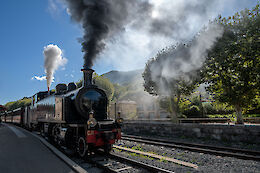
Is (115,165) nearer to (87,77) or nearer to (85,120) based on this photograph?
(85,120)

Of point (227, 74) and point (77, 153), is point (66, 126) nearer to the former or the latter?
point (77, 153)

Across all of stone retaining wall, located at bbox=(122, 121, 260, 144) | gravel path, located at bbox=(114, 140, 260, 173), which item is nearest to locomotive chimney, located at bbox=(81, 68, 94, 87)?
gravel path, located at bbox=(114, 140, 260, 173)

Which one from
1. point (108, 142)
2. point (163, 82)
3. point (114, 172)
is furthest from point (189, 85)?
point (114, 172)

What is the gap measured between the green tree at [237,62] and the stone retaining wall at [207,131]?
2.29 meters

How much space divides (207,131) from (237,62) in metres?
4.72

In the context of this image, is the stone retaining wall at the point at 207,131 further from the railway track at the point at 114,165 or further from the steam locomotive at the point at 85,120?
the railway track at the point at 114,165

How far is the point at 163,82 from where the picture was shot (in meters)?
16.3

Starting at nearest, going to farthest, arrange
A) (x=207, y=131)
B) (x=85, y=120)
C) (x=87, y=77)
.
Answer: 1. (x=85, y=120)
2. (x=87, y=77)
3. (x=207, y=131)

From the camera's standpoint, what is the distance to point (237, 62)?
36.0 ft

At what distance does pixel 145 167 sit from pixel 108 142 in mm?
1985

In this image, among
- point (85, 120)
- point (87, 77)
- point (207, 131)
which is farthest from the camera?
point (207, 131)

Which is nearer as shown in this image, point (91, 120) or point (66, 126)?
point (91, 120)

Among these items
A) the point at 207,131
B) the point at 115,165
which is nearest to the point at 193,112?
the point at 207,131

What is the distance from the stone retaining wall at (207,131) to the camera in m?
8.89
